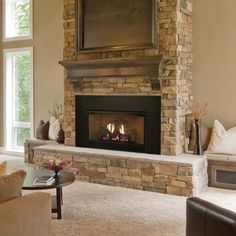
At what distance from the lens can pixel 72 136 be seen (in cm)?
620

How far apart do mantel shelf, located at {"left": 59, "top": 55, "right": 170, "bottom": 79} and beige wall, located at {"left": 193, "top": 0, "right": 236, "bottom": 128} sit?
82 cm

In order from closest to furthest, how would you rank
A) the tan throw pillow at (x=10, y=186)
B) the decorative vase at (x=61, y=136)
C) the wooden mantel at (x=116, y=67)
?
the tan throw pillow at (x=10, y=186)
the wooden mantel at (x=116, y=67)
the decorative vase at (x=61, y=136)

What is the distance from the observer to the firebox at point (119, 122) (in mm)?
5453

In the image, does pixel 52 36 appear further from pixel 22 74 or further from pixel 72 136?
pixel 72 136

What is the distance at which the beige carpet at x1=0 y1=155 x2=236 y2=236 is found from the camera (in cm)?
360

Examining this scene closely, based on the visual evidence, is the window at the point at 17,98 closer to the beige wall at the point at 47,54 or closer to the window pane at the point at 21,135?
the window pane at the point at 21,135

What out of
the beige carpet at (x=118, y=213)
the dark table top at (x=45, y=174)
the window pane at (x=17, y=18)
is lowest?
the beige carpet at (x=118, y=213)

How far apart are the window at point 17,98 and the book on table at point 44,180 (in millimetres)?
3594

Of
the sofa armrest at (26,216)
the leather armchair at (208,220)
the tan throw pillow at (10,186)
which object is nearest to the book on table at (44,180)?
the sofa armrest at (26,216)

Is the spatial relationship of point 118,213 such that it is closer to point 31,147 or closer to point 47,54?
point 31,147

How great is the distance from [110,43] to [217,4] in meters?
1.72

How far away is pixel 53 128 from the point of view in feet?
22.2

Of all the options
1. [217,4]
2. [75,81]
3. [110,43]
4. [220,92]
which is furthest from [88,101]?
[217,4]

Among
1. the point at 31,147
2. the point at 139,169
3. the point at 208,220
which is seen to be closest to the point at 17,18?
the point at 31,147
